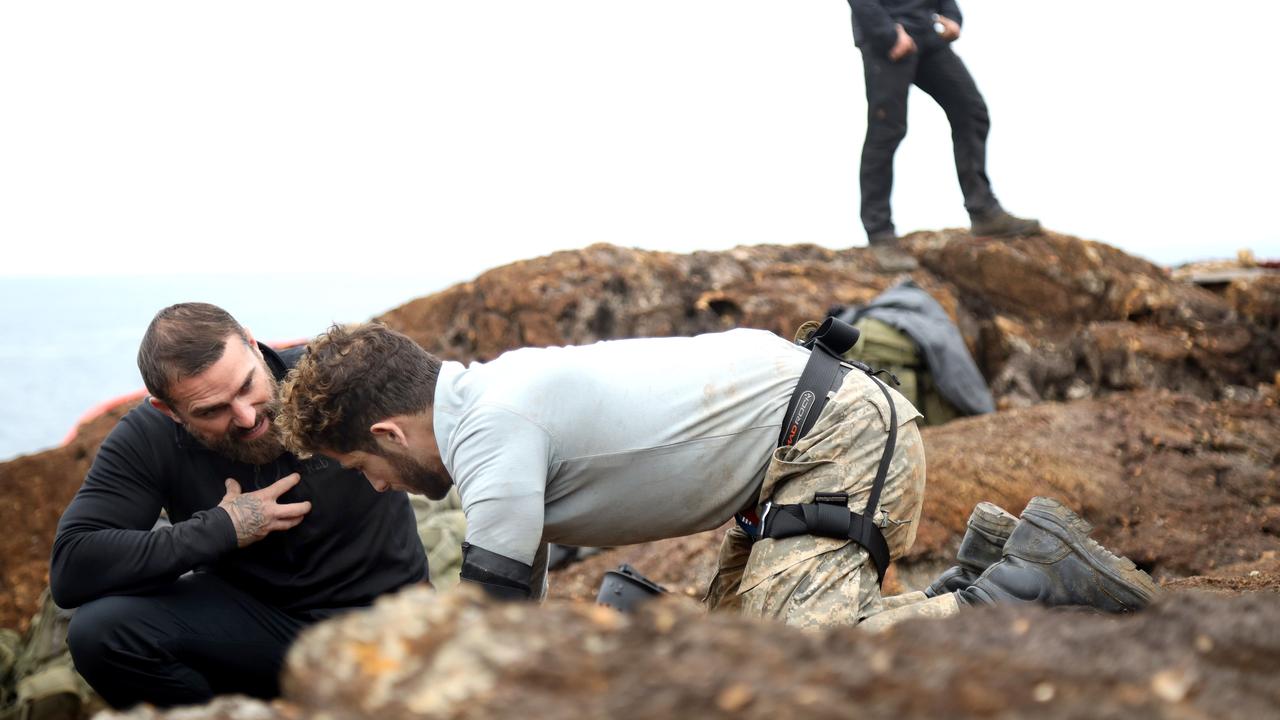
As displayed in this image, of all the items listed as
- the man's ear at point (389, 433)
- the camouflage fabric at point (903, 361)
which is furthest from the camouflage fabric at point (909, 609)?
the camouflage fabric at point (903, 361)

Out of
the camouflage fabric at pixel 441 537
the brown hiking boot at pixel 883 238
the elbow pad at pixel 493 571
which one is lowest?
the camouflage fabric at pixel 441 537

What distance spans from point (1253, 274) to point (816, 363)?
649 centimetres

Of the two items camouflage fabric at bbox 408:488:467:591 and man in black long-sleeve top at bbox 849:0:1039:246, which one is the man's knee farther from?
man in black long-sleeve top at bbox 849:0:1039:246

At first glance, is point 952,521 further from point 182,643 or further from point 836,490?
point 182,643

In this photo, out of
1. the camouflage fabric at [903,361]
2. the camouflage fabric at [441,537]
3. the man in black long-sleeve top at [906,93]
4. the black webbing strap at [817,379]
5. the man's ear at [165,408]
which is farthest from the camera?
the man in black long-sleeve top at [906,93]

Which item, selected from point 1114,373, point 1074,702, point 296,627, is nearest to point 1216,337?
point 1114,373

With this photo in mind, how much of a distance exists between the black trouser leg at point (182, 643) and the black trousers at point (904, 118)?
540 cm

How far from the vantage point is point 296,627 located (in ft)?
11.1

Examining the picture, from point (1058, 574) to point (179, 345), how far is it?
2668mm

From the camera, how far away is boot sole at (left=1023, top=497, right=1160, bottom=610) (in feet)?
9.04

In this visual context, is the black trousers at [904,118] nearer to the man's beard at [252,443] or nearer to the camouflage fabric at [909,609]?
the camouflage fabric at [909,609]

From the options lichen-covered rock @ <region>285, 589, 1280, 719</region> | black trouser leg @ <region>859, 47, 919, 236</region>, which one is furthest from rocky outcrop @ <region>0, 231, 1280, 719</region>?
black trouser leg @ <region>859, 47, 919, 236</region>

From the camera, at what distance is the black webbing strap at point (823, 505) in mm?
2803

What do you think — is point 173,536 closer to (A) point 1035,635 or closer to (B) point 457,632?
(B) point 457,632
